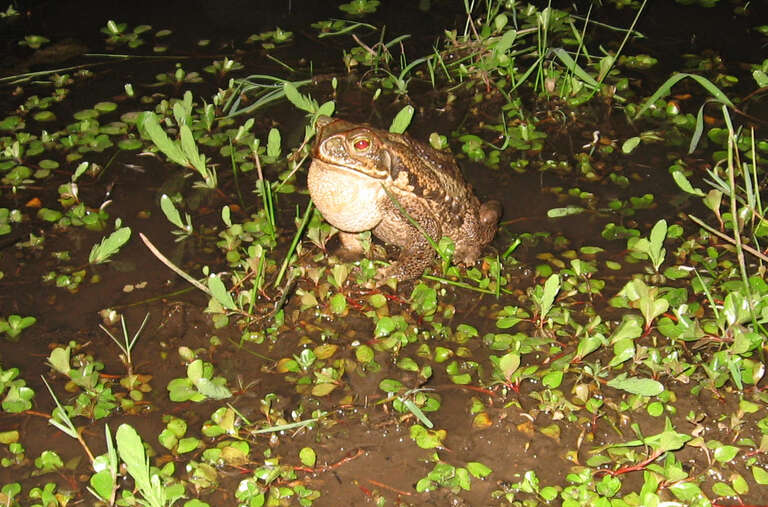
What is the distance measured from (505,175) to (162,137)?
2.14 m

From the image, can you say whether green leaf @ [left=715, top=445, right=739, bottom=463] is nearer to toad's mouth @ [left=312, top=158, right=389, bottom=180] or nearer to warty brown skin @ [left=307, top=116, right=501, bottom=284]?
warty brown skin @ [left=307, top=116, right=501, bottom=284]

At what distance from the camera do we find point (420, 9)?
6160 millimetres

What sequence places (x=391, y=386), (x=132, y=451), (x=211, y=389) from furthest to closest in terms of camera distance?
(x=391, y=386) → (x=211, y=389) → (x=132, y=451)

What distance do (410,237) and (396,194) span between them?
26 centimetres

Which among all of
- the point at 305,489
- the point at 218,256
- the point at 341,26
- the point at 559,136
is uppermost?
the point at 341,26

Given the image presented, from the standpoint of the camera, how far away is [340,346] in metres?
3.46

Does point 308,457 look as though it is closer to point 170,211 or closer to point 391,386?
point 391,386

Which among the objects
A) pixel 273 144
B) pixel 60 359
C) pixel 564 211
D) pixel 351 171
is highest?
pixel 351 171

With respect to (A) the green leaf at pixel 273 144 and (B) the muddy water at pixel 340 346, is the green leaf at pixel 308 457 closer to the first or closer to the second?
(B) the muddy water at pixel 340 346

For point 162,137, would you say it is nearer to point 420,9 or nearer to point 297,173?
point 297,173

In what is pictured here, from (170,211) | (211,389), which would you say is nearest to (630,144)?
(170,211)

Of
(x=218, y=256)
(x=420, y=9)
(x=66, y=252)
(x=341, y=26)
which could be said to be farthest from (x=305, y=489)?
(x=420, y=9)

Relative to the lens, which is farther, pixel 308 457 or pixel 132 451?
pixel 308 457

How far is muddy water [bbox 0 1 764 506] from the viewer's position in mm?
2961
